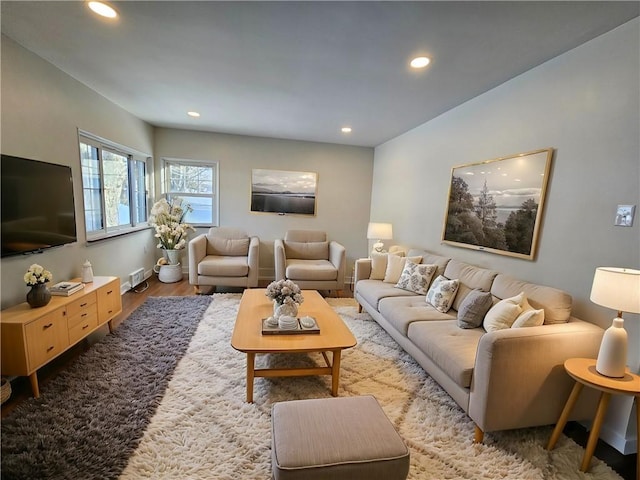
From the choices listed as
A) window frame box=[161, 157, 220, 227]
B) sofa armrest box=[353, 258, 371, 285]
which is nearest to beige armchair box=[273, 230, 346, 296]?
sofa armrest box=[353, 258, 371, 285]

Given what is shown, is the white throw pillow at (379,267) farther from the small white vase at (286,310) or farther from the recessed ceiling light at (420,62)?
the recessed ceiling light at (420,62)

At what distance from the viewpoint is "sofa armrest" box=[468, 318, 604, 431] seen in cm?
161

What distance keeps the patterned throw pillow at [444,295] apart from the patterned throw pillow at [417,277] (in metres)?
0.30

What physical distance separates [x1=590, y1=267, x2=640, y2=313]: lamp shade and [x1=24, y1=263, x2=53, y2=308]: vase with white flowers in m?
3.41

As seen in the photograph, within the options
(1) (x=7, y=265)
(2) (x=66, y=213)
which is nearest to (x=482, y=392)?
(1) (x=7, y=265)

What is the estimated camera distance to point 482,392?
1643 mm

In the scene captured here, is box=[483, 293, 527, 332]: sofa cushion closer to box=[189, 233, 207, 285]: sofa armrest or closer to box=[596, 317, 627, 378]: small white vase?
box=[596, 317, 627, 378]: small white vase

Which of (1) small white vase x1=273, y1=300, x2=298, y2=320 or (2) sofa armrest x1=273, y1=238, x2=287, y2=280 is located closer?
(1) small white vase x1=273, y1=300, x2=298, y2=320

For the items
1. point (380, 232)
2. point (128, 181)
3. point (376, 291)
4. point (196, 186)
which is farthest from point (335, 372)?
point (196, 186)

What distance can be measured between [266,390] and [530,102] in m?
2.94

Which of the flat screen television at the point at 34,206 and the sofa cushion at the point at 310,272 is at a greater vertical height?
the flat screen television at the point at 34,206

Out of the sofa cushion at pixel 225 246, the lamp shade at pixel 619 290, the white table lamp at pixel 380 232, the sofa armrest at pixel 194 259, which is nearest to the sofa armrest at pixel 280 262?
the sofa cushion at pixel 225 246

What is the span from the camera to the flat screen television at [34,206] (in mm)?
1977

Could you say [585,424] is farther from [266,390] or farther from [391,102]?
[391,102]
